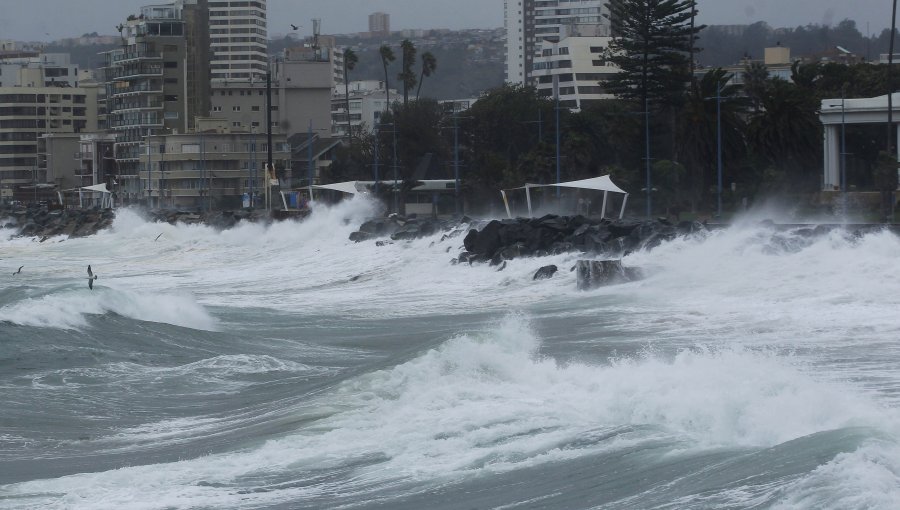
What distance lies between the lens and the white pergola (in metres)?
51.8

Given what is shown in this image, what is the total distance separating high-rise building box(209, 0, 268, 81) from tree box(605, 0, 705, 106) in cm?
10737

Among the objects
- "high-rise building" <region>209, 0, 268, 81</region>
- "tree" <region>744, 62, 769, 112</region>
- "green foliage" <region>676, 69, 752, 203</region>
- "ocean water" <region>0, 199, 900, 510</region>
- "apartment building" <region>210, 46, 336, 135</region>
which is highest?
"high-rise building" <region>209, 0, 268, 81</region>

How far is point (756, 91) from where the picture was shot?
68188 mm

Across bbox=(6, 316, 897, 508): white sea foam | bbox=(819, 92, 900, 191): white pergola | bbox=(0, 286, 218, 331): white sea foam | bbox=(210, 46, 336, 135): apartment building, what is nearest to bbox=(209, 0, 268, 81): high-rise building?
bbox=(210, 46, 336, 135): apartment building

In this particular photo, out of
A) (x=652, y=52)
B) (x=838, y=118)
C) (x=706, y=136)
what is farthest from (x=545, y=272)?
(x=652, y=52)

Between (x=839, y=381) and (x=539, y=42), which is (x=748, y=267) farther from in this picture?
(x=539, y=42)

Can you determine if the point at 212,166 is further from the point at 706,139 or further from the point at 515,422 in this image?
the point at 515,422

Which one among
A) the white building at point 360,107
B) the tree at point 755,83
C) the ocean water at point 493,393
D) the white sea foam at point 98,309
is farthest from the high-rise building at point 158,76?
the white sea foam at point 98,309

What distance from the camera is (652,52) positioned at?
59.7 metres

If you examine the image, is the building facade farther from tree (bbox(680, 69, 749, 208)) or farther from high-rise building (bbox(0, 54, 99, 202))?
tree (bbox(680, 69, 749, 208))

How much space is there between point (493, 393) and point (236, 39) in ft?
514

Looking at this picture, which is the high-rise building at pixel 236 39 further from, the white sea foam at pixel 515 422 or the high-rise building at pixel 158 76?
the white sea foam at pixel 515 422

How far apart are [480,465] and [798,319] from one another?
1097 centimetres

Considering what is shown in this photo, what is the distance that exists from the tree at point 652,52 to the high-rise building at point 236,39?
10737cm
